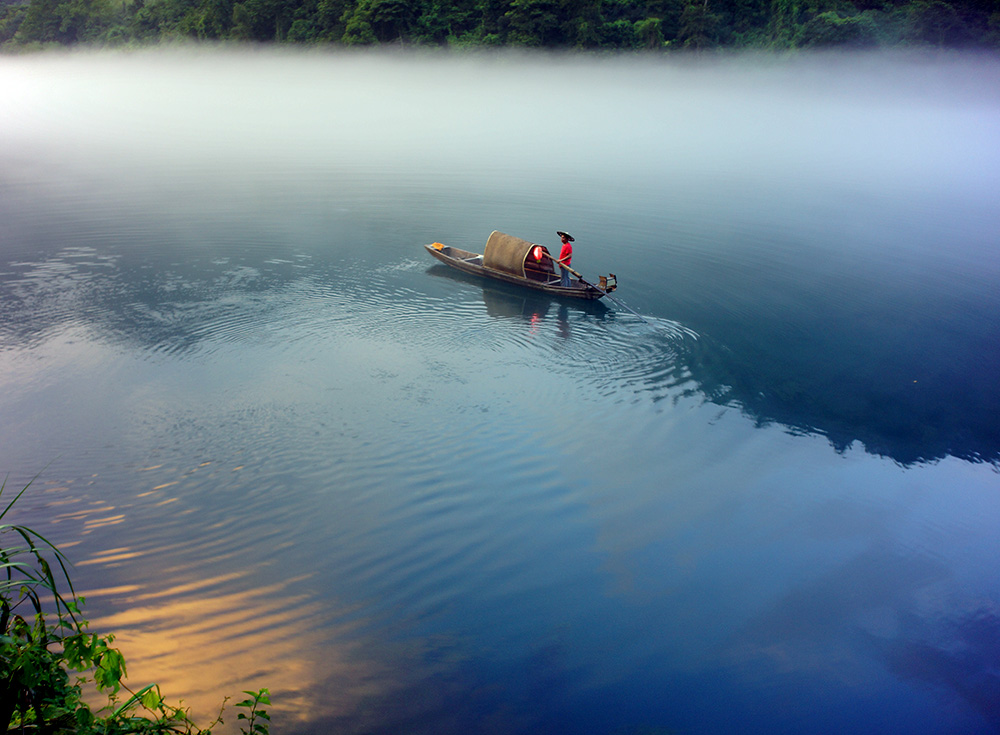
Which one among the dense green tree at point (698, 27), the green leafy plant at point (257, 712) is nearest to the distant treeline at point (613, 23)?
the dense green tree at point (698, 27)

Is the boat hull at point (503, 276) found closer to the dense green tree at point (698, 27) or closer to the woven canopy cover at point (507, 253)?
the woven canopy cover at point (507, 253)

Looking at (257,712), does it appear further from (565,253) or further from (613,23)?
(613,23)

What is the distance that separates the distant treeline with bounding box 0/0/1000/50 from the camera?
50.8 metres

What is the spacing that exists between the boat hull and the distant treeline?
4757cm

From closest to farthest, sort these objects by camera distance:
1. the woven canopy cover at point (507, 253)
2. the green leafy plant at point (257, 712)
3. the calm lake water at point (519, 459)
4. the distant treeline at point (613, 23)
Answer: the green leafy plant at point (257, 712)
the calm lake water at point (519, 459)
the woven canopy cover at point (507, 253)
the distant treeline at point (613, 23)

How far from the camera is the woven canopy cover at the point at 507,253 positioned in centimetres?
1584

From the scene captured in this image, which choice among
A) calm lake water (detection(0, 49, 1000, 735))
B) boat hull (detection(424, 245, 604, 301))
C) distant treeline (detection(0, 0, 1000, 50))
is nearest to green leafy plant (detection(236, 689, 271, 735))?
calm lake water (detection(0, 49, 1000, 735))

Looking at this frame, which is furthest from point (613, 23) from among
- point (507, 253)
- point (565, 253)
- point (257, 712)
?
point (257, 712)

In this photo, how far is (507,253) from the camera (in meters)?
16.1

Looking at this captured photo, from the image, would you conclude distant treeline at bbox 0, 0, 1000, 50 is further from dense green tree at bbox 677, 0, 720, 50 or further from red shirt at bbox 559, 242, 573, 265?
red shirt at bbox 559, 242, 573, 265

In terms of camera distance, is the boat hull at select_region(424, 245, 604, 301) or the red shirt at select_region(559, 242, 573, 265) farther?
A: the red shirt at select_region(559, 242, 573, 265)

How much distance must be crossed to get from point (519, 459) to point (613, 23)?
60012mm

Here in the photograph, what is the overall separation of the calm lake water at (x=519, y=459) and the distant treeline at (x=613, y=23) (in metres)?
37.1

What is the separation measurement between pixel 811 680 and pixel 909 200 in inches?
1105
